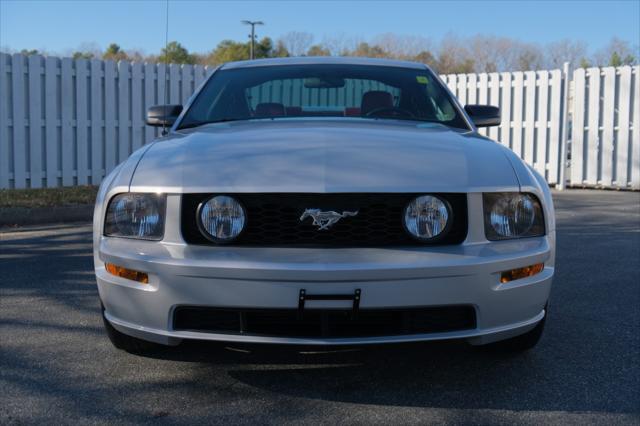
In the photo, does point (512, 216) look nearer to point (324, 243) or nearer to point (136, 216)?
point (324, 243)

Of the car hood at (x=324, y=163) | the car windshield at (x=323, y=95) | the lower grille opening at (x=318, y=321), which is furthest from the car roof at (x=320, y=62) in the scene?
the lower grille opening at (x=318, y=321)

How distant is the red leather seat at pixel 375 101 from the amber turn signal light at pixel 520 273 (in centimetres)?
164

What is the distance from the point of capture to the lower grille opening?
281 centimetres

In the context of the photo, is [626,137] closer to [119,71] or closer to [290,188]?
[119,71]

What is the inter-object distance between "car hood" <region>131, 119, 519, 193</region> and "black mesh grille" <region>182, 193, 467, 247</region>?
0.18ft

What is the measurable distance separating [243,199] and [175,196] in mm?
265

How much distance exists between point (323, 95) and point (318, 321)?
2.44 meters

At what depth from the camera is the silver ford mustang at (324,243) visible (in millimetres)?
2762

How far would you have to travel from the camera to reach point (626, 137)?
1338 cm

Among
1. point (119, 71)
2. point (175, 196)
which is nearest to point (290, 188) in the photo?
point (175, 196)

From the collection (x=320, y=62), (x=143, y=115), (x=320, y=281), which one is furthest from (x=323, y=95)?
(x=143, y=115)

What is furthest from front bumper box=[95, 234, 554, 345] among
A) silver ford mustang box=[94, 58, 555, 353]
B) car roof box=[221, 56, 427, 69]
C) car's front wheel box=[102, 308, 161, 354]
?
car roof box=[221, 56, 427, 69]

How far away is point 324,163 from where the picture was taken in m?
3.00

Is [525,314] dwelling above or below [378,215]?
below
